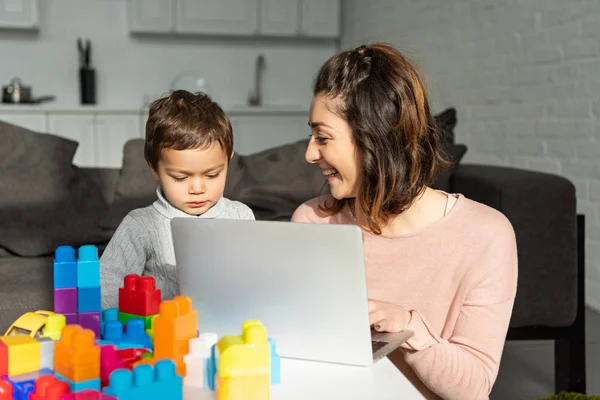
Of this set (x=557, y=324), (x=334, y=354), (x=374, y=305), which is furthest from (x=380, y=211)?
(x=557, y=324)

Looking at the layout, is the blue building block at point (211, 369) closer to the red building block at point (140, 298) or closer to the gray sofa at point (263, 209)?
the red building block at point (140, 298)

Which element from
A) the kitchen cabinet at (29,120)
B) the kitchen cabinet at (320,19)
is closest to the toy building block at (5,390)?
the kitchen cabinet at (29,120)

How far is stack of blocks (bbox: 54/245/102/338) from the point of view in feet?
3.74

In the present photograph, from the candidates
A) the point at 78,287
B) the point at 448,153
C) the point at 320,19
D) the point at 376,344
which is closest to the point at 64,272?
the point at 78,287

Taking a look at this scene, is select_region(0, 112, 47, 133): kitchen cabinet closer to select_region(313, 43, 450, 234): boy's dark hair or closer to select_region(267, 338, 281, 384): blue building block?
select_region(313, 43, 450, 234): boy's dark hair

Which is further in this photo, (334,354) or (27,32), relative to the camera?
(27,32)

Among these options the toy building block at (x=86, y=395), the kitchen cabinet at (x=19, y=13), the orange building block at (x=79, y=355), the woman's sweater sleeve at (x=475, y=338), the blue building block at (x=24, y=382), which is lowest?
the woman's sweater sleeve at (x=475, y=338)

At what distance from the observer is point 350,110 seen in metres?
1.33

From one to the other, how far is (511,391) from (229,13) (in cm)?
455

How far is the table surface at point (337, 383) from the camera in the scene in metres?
0.95

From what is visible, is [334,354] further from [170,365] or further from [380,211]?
[380,211]

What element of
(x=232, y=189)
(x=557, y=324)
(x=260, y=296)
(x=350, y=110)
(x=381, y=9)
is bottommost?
(x=557, y=324)

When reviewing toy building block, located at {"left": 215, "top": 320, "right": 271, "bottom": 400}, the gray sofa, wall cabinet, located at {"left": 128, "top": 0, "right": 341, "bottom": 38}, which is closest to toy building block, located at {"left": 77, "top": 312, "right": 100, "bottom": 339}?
toy building block, located at {"left": 215, "top": 320, "right": 271, "bottom": 400}

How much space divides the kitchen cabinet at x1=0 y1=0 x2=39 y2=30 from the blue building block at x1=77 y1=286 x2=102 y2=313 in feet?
17.3
